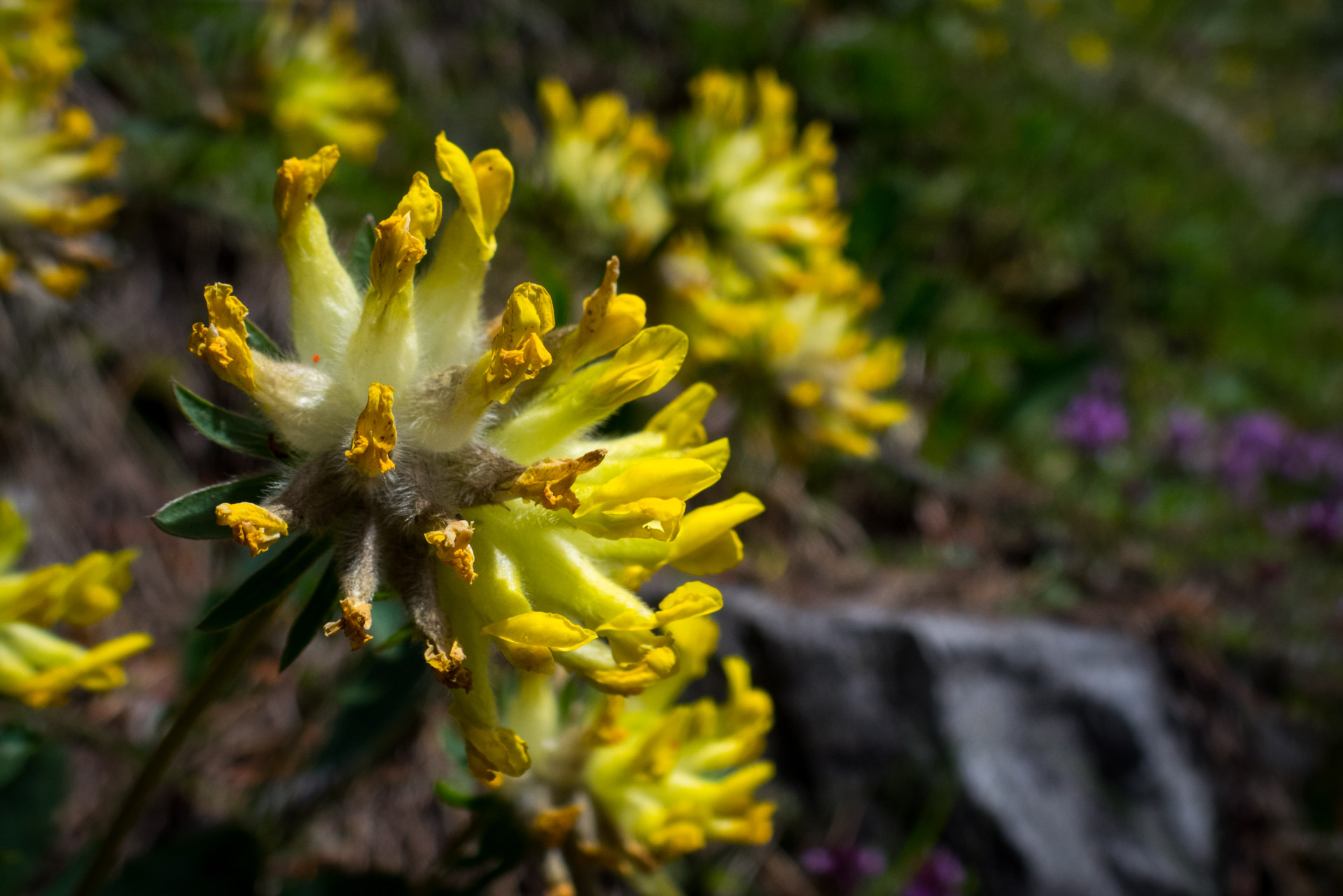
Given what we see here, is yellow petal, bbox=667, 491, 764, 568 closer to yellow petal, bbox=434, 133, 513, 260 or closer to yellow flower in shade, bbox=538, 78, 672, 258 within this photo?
yellow petal, bbox=434, 133, 513, 260

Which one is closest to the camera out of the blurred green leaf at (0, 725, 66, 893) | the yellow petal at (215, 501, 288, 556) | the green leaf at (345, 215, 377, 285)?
the yellow petal at (215, 501, 288, 556)

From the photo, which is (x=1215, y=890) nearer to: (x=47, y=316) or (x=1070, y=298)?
(x=1070, y=298)

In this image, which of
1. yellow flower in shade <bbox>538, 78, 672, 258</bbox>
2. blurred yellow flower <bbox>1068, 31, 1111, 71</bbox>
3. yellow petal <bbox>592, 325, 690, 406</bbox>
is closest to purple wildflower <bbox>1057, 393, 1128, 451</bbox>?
yellow flower in shade <bbox>538, 78, 672, 258</bbox>

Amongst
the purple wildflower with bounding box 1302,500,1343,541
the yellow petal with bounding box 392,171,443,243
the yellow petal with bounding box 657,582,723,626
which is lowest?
the purple wildflower with bounding box 1302,500,1343,541

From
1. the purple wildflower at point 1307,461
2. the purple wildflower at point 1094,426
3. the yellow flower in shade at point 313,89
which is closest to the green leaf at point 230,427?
the yellow flower in shade at point 313,89

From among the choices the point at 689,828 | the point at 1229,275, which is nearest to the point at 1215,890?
the point at 689,828

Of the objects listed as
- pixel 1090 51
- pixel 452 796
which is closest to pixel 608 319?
pixel 452 796

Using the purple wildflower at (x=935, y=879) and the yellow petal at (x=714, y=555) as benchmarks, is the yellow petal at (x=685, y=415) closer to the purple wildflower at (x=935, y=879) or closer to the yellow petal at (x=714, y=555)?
the yellow petal at (x=714, y=555)
